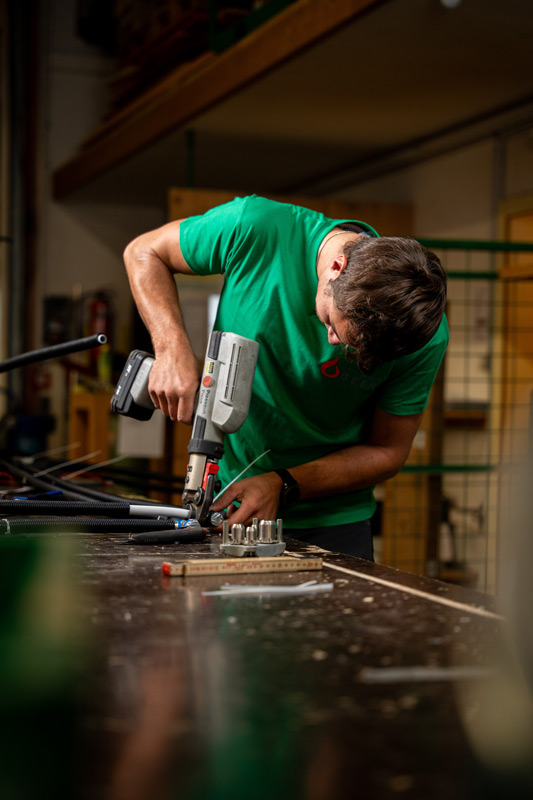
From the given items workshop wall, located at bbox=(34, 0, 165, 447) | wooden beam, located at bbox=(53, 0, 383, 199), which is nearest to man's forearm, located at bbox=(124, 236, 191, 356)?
wooden beam, located at bbox=(53, 0, 383, 199)

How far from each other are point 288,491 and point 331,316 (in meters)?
0.37

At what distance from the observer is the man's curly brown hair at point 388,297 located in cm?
139

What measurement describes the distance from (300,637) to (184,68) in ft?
12.9

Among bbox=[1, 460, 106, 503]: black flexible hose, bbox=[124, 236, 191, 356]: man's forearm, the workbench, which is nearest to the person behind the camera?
the workbench

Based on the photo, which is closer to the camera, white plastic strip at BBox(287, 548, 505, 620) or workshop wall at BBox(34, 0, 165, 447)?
white plastic strip at BBox(287, 548, 505, 620)

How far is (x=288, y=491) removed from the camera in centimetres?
166

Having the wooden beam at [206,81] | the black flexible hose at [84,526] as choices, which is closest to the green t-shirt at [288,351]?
the black flexible hose at [84,526]

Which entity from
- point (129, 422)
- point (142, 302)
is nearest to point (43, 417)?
point (129, 422)

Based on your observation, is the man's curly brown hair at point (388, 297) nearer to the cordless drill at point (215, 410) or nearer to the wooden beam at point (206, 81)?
the cordless drill at point (215, 410)

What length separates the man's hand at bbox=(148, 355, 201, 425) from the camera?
160 cm

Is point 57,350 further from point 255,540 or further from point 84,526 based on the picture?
point 255,540

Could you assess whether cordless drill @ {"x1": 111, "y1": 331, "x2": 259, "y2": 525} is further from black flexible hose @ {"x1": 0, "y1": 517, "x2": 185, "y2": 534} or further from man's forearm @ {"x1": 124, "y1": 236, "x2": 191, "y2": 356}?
man's forearm @ {"x1": 124, "y1": 236, "x2": 191, "y2": 356}

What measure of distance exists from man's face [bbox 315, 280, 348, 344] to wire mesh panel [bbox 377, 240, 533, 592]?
78.7 inches

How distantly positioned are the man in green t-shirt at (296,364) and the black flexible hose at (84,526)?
13 cm
